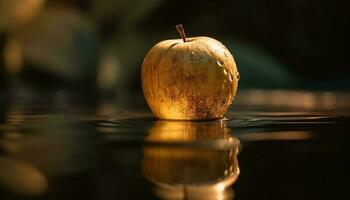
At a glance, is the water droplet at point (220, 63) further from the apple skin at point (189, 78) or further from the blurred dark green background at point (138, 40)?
the blurred dark green background at point (138, 40)

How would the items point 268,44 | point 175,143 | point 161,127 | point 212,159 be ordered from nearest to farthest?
point 212,159, point 175,143, point 161,127, point 268,44

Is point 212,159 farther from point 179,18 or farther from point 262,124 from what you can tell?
point 179,18

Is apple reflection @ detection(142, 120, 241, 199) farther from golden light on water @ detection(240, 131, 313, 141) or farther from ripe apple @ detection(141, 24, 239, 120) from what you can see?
ripe apple @ detection(141, 24, 239, 120)

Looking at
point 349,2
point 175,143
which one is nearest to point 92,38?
point 349,2

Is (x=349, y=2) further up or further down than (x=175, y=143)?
further up

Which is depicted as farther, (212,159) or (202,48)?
(202,48)

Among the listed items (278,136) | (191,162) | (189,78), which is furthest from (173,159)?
(189,78)

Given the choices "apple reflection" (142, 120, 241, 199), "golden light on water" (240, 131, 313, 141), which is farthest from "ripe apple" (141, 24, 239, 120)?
"golden light on water" (240, 131, 313, 141)
